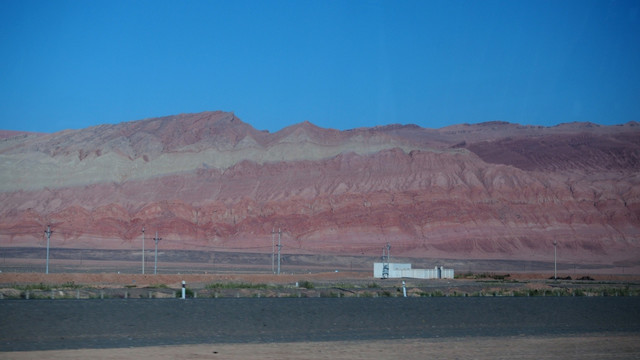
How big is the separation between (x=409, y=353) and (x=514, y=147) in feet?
456

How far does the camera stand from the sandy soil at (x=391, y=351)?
15734 mm

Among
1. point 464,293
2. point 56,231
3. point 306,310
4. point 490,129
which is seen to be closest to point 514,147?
point 490,129

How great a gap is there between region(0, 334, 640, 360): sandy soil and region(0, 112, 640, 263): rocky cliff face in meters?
74.9

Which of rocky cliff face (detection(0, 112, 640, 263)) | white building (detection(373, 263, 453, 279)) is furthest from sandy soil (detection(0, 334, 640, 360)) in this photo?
rocky cliff face (detection(0, 112, 640, 263))

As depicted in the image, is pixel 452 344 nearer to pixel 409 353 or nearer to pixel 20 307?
pixel 409 353

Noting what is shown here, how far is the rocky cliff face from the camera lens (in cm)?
9838

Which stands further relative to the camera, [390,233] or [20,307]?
[390,233]

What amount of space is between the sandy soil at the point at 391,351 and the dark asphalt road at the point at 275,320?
3.14 ft

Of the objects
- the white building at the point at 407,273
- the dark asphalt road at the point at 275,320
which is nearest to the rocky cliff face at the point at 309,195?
the white building at the point at 407,273

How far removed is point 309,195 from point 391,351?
90.7 meters

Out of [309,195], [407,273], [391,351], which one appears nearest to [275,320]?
[391,351]

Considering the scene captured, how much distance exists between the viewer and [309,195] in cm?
10769

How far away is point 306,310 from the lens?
25.2 meters

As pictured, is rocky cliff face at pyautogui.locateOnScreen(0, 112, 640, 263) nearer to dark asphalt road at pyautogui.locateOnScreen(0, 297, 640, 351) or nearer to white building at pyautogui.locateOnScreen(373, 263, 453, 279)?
white building at pyautogui.locateOnScreen(373, 263, 453, 279)
